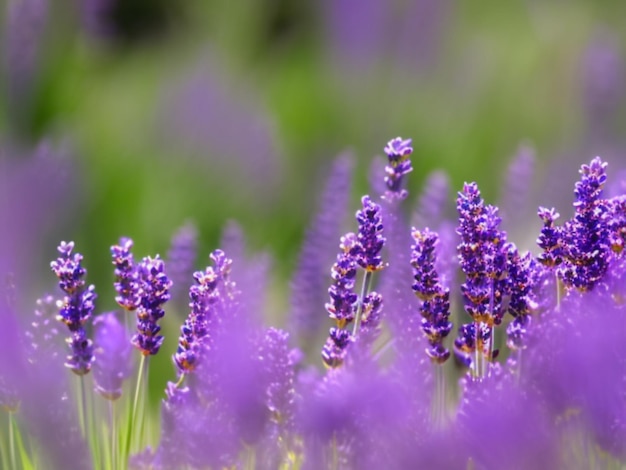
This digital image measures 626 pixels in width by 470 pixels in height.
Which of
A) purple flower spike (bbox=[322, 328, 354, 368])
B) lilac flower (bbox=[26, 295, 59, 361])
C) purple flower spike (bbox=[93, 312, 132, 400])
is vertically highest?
lilac flower (bbox=[26, 295, 59, 361])

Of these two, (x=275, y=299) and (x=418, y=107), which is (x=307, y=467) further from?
(x=418, y=107)

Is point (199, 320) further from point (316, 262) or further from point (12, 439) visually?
point (316, 262)

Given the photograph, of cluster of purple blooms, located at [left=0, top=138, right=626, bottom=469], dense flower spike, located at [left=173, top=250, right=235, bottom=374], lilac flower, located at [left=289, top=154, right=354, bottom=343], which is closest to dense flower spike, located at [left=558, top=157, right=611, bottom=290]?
cluster of purple blooms, located at [left=0, top=138, right=626, bottom=469]

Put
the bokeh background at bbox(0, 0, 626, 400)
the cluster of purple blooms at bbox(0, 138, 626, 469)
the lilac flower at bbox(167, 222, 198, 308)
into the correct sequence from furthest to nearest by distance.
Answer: the bokeh background at bbox(0, 0, 626, 400), the lilac flower at bbox(167, 222, 198, 308), the cluster of purple blooms at bbox(0, 138, 626, 469)

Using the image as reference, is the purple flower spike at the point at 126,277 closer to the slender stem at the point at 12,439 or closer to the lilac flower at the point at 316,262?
the slender stem at the point at 12,439

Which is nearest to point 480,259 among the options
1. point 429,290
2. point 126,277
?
point 429,290

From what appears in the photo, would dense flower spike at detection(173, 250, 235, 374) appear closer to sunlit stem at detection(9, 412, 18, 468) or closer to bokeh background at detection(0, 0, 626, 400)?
sunlit stem at detection(9, 412, 18, 468)

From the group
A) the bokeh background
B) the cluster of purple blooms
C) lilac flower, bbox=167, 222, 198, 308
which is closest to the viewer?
the cluster of purple blooms

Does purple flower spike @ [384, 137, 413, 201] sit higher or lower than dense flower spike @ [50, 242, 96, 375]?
higher

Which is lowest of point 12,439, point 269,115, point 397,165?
point 12,439
